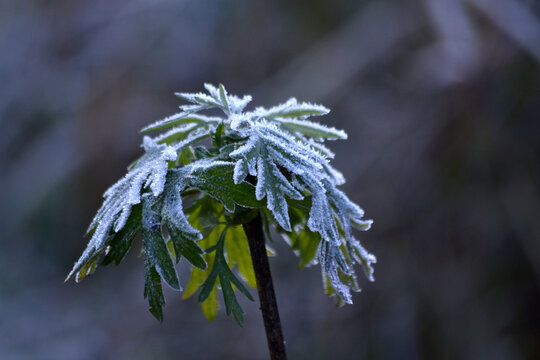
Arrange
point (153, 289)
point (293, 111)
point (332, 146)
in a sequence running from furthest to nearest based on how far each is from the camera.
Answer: point (332, 146)
point (293, 111)
point (153, 289)

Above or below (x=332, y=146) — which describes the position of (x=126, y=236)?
below

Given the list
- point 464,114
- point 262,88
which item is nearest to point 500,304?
point 464,114

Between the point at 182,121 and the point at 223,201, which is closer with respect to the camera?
the point at 223,201

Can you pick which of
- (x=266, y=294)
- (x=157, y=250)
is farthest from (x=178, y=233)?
(x=266, y=294)

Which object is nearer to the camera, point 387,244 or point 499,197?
point 499,197

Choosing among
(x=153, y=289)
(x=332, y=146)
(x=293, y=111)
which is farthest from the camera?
(x=332, y=146)

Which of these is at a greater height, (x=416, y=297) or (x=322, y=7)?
(x=322, y=7)

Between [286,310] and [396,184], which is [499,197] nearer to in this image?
[396,184]

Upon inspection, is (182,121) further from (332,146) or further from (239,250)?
(332,146)
